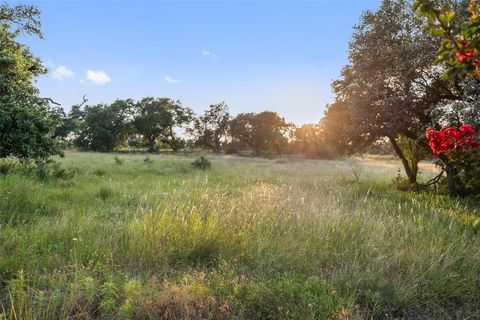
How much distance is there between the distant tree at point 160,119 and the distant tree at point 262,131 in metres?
12.6

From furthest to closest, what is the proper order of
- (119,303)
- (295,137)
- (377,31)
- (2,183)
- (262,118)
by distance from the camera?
(295,137), (262,118), (377,31), (2,183), (119,303)

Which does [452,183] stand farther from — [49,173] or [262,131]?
[262,131]

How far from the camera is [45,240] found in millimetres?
5438

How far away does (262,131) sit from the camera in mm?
68688

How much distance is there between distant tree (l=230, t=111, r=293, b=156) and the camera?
6906 centimetres

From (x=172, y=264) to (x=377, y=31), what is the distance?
1395 centimetres

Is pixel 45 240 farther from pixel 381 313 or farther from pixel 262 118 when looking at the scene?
pixel 262 118

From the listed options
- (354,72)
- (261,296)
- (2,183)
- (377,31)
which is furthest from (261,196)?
(377,31)

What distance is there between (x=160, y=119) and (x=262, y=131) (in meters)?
21.9

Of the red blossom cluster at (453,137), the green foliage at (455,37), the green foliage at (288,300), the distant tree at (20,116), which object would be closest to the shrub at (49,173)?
the distant tree at (20,116)

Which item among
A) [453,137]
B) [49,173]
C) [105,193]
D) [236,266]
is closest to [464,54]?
[236,266]

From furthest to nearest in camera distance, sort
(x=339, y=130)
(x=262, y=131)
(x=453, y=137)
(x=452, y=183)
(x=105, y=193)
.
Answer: (x=262, y=131)
(x=339, y=130)
(x=452, y=183)
(x=105, y=193)
(x=453, y=137)

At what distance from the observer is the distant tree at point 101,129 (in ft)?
208

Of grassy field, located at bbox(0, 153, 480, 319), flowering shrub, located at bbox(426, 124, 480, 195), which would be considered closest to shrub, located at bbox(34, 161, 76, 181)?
grassy field, located at bbox(0, 153, 480, 319)
